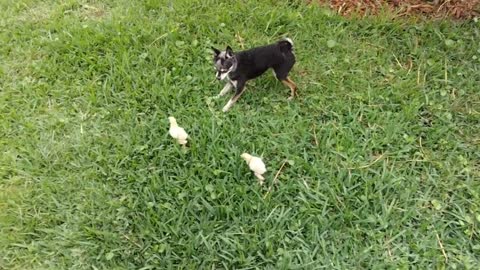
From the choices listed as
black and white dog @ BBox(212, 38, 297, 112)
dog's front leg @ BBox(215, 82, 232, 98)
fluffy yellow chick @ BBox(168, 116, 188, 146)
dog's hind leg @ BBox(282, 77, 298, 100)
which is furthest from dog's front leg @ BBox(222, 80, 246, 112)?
fluffy yellow chick @ BBox(168, 116, 188, 146)

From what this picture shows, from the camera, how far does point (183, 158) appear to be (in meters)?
3.11

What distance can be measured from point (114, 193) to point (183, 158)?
477 mm

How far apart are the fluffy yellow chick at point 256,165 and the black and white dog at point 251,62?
0.57 metres

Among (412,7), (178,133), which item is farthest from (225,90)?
(412,7)

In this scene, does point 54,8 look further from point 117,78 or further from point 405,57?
point 405,57

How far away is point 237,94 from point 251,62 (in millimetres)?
246

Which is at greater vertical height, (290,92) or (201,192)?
(290,92)

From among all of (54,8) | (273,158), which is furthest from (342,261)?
(54,8)

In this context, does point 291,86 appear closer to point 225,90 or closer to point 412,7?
point 225,90

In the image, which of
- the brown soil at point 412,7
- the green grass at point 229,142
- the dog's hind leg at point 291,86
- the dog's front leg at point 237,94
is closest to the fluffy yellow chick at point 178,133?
the green grass at point 229,142

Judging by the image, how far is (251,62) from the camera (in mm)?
3246

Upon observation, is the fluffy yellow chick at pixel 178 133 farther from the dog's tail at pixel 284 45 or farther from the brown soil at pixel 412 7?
the brown soil at pixel 412 7

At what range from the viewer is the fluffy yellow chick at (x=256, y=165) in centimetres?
291

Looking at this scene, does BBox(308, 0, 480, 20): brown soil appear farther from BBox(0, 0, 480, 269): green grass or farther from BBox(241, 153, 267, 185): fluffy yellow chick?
BBox(241, 153, 267, 185): fluffy yellow chick
